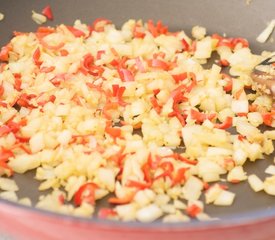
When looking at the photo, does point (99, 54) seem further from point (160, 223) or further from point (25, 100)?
point (160, 223)

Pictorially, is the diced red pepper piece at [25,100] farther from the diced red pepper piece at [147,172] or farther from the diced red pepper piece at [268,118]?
the diced red pepper piece at [268,118]

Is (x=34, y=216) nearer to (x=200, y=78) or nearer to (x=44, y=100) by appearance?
(x=44, y=100)

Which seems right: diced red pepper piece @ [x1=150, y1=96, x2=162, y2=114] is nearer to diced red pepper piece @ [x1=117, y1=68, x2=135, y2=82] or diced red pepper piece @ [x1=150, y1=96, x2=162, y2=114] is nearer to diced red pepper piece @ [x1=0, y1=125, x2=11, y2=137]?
diced red pepper piece @ [x1=117, y1=68, x2=135, y2=82]

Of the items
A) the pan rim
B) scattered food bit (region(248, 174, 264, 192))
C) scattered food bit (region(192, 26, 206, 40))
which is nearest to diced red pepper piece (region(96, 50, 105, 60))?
scattered food bit (region(192, 26, 206, 40))

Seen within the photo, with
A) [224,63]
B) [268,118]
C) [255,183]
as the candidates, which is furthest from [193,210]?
[224,63]

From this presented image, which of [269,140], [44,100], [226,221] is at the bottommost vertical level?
[226,221]

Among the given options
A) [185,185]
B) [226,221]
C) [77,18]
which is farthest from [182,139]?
[77,18]

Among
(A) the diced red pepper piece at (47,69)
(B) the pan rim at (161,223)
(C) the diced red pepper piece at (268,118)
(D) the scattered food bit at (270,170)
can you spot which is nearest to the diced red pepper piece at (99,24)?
(A) the diced red pepper piece at (47,69)
